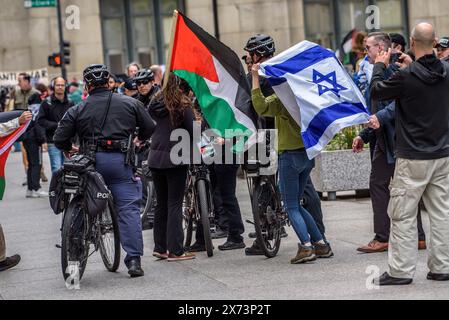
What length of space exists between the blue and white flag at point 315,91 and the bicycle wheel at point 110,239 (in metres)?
1.80

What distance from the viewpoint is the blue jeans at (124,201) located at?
9.16m

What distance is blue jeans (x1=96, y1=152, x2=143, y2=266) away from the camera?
916cm

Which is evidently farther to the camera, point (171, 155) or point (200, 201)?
point (200, 201)

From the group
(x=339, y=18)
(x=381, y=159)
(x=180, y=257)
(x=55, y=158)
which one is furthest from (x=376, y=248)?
(x=339, y=18)

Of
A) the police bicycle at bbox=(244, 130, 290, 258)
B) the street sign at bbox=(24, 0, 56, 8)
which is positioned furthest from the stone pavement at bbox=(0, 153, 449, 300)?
the street sign at bbox=(24, 0, 56, 8)

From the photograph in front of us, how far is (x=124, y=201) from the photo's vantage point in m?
9.22

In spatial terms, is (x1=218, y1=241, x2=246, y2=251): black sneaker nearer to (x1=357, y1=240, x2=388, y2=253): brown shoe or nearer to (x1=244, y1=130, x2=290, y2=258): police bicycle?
(x1=244, y1=130, x2=290, y2=258): police bicycle

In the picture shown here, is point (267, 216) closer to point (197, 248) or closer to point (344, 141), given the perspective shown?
point (197, 248)

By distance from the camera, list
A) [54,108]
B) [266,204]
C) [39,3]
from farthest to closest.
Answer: [39,3]
[54,108]
[266,204]

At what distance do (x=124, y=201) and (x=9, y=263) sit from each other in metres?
1.61

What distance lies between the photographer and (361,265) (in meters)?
9.14

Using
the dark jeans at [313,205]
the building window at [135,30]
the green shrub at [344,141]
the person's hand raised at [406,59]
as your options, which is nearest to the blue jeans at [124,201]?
the dark jeans at [313,205]

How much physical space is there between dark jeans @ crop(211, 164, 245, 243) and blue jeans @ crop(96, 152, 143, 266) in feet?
5.10
